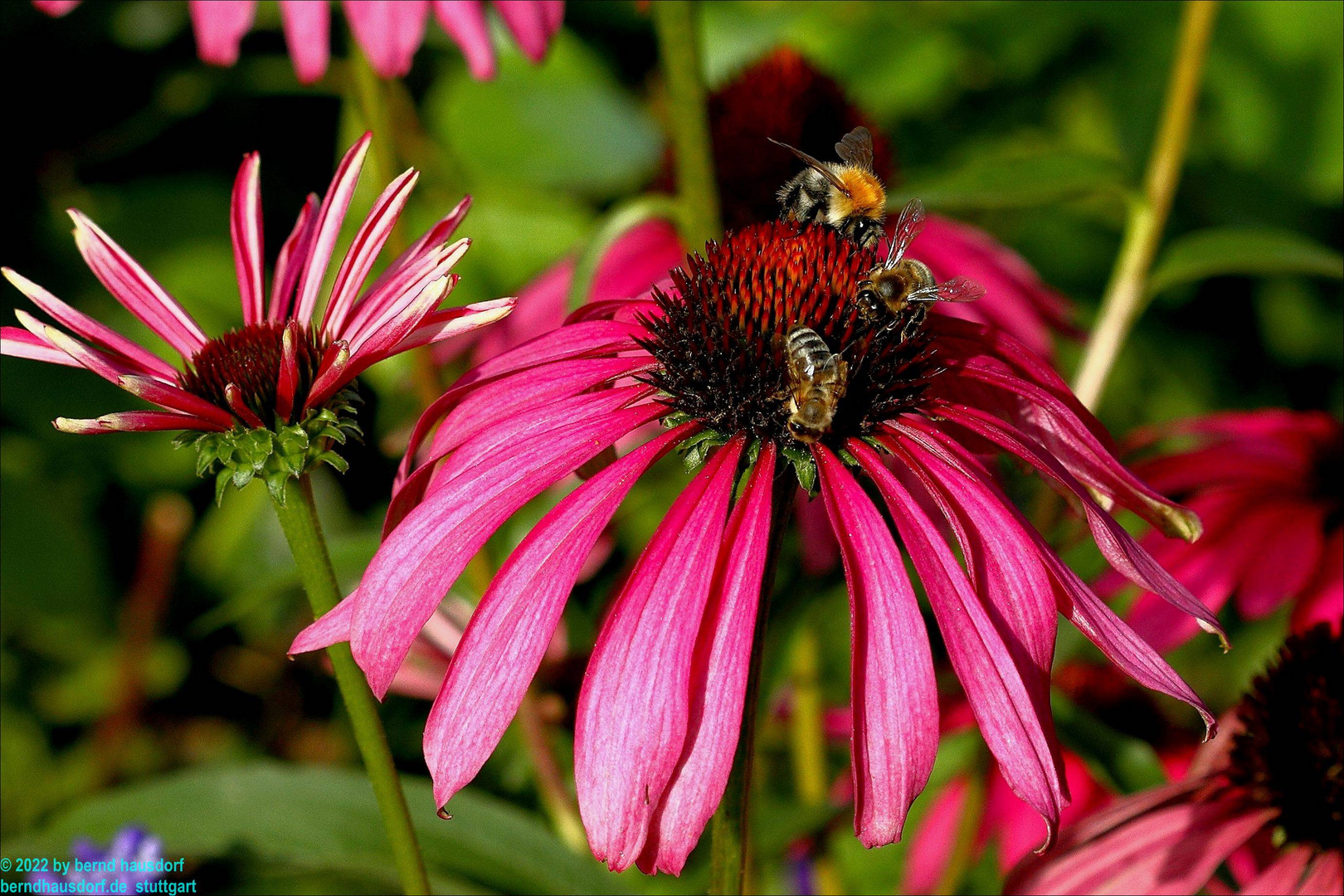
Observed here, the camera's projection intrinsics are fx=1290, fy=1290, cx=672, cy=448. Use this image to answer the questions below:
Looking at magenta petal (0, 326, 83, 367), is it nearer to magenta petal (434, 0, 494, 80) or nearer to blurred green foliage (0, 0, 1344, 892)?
magenta petal (434, 0, 494, 80)

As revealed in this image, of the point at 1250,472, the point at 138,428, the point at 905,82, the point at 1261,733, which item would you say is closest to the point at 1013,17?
the point at 905,82

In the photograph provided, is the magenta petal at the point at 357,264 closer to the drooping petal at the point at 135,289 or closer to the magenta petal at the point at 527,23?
the drooping petal at the point at 135,289

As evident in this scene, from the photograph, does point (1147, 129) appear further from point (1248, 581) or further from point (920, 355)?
point (920, 355)

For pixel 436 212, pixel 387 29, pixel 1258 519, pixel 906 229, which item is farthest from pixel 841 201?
pixel 436 212

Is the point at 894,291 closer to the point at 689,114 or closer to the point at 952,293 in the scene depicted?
the point at 952,293

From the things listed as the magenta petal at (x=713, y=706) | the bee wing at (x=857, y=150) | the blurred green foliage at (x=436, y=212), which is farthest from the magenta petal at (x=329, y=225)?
the blurred green foliage at (x=436, y=212)

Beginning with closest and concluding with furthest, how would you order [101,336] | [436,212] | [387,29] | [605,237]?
[101,336]
[387,29]
[605,237]
[436,212]
